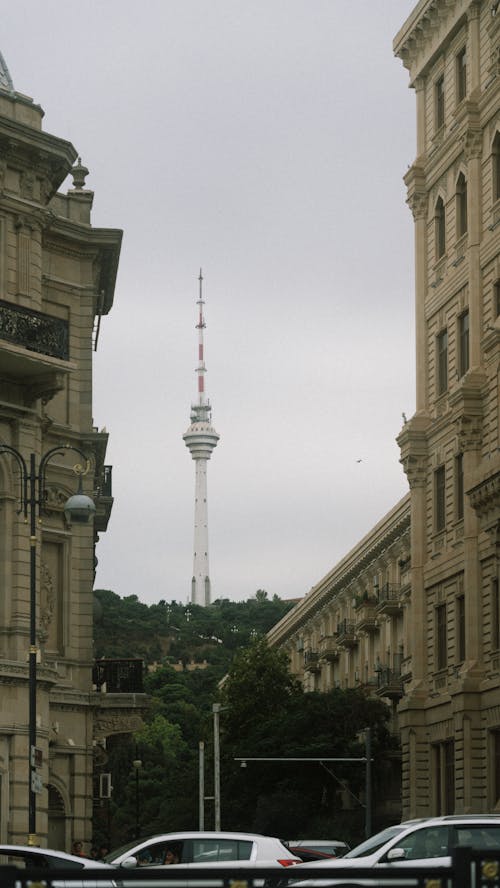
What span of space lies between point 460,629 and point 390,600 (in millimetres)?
27134

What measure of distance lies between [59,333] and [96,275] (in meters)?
10.5

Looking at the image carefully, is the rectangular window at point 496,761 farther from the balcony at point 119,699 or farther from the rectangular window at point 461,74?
the rectangular window at point 461,74

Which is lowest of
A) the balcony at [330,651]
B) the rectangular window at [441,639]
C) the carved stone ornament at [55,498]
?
the rectangular window at [441,639]

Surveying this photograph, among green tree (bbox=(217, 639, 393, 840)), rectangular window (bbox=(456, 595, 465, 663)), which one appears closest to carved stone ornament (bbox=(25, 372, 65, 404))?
rectangular window (bbox=(456, 595, 465, 663))

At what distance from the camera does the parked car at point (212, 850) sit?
80.0 ft

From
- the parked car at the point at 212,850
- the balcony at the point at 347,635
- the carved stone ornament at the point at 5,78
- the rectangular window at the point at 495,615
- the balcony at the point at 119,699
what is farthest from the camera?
the balcony at the point at 347,635

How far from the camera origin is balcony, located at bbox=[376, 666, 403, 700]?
81.2m

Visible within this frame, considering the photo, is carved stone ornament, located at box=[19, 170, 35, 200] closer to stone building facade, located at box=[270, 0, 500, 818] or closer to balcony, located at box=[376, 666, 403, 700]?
stone building facade, located at box=[270, 0, 500, 818]

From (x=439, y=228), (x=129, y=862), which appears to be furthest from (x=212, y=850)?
(x=439, y=228)

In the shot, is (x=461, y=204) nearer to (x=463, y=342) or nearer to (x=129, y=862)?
(x=463, y=342)

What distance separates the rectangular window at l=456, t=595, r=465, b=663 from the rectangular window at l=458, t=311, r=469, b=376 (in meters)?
7.35

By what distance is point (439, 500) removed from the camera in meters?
59.2

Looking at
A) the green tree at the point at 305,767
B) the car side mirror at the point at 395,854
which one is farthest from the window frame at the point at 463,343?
the car side mirror at the point at 395,854

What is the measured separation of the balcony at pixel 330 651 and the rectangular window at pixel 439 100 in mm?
44715
